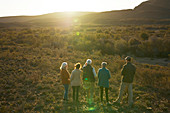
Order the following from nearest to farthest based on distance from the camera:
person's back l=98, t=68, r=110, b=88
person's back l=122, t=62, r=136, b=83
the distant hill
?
person's back l=122, t=62, r=136, b=83 → person's back l=98, t=68, r=110, b=88 → the distant hill

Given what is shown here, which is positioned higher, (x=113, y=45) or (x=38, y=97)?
(x=113, y=45)

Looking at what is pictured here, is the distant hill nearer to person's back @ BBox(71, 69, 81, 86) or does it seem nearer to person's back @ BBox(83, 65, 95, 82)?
person's back @ BBox(83, 65, 95, 82)

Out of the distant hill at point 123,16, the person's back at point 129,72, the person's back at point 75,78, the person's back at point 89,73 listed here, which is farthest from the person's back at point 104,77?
the distant hill at point 123,16

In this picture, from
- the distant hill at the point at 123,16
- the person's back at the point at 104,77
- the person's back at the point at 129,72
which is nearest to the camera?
the person's back at the point at 129,72

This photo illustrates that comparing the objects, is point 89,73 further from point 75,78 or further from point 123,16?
point 123,16

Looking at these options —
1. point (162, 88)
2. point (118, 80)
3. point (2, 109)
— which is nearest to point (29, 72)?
point (2, 109)

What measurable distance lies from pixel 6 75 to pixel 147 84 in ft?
28.6

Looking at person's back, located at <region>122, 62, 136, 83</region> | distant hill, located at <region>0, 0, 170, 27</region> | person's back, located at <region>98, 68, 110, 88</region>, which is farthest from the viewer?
distant hill, located at <region>0, 0, 170, 27</region>

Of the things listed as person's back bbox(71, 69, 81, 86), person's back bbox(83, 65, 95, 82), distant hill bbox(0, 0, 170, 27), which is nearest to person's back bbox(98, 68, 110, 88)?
person's back bbox(83, 65, 95, 82)

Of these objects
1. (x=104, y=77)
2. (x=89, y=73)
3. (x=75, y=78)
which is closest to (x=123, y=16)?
(x=104, y=77)

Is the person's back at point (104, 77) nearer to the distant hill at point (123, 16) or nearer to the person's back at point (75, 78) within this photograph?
the person's back at point (75, 78)

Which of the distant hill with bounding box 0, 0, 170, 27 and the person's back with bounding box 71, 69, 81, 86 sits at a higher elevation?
the distant hill with bounding box 0, 0, 170, 27

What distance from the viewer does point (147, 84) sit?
920 cm

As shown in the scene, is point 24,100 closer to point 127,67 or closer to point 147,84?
point 127,67
